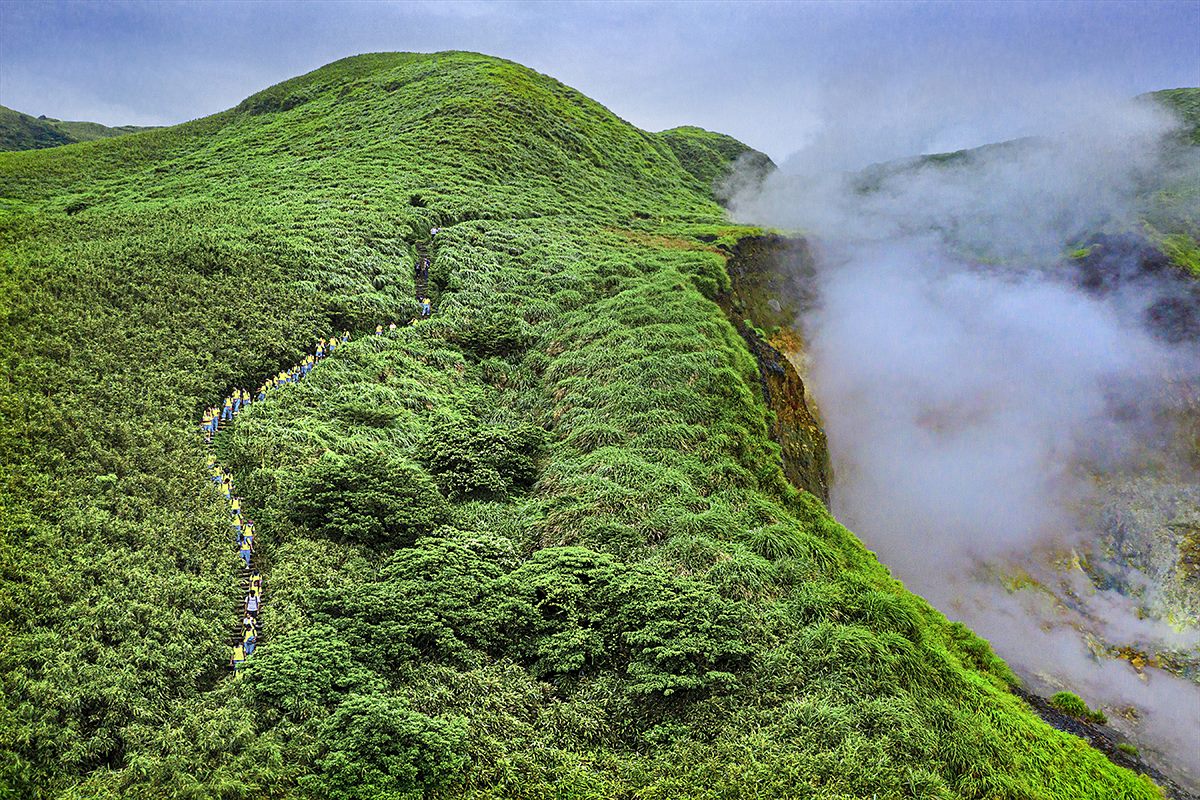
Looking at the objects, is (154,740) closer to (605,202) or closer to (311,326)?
(311,326)

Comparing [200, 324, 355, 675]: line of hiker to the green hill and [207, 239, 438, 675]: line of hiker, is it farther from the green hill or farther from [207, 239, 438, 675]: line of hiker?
the green hill

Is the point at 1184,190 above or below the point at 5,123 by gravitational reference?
below

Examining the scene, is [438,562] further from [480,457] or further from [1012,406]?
[1012,406]

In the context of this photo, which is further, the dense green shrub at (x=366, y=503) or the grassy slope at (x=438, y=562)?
the dense green shrub at (x=366, y=503)

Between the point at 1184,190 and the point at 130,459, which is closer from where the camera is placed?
the point at 130,459

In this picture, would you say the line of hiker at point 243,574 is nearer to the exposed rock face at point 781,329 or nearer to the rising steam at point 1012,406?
the exposed rock face at point 781,329

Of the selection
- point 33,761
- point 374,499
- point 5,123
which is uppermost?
point 5,123

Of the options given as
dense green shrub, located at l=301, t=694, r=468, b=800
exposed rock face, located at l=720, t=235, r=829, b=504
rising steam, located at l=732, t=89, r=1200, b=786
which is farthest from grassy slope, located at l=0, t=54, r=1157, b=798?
rising steam, located at l=732, t=89, r=1200, b=786

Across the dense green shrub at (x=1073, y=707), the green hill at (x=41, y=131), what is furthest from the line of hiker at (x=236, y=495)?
the green hill at (x=41, y=131)

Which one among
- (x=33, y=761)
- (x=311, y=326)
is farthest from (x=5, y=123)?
(x=33, y=761)
